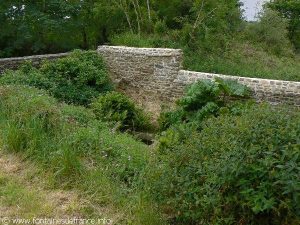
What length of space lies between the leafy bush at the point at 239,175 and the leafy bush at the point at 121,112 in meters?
5.43

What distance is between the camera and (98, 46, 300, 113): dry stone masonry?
1180 centimetres

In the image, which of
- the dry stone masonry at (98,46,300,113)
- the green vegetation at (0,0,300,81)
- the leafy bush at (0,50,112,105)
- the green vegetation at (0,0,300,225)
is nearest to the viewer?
the green vegetation at (0,0,300,225)

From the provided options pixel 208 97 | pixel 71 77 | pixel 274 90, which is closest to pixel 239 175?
pixel 208 97

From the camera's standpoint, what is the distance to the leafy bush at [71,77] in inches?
429

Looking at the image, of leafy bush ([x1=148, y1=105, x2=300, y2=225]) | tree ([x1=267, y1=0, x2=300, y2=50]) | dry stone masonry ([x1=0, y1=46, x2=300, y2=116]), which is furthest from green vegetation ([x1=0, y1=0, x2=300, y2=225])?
tree ([x1=267, y1=0, x2=300, y2=50])

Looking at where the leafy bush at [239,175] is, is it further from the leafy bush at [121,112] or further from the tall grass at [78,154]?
the leafy bush at [121,112]

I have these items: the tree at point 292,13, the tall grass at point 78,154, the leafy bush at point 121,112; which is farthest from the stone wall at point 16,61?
the tree at point 292,13

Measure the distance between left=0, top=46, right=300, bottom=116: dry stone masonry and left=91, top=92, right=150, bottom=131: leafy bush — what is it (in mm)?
786

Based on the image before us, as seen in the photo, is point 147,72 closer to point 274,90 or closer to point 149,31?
point 149,31

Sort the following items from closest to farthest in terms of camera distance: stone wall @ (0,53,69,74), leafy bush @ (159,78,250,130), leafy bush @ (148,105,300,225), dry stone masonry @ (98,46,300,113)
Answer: leafy bush @ (148,105,300,225) < leafy bush @ (159,78,250,130) < stone wall @ (0,53,69,74) < dry stone masonry @ (98,46,300,113)

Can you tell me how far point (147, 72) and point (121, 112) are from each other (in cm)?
237

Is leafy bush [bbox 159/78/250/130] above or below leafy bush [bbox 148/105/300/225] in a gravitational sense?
below

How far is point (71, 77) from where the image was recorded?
11.9 meters

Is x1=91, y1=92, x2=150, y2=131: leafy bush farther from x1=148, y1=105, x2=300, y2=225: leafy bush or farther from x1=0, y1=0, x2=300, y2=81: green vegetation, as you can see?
x1=148, y1=105, x2=300, y2=225: leafy bush
